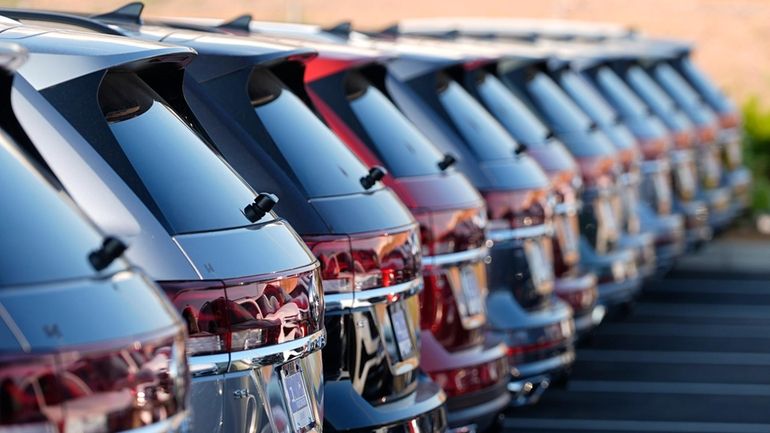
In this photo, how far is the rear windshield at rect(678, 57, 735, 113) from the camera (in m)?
20.1

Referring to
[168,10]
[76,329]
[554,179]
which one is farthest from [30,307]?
[168,10]

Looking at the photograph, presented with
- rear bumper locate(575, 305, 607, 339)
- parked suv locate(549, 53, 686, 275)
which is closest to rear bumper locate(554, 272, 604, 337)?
rear bumper locate(575, 305, 607, 339)

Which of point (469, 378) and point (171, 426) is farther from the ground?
point (171, 426)

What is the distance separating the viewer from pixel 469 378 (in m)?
7.81

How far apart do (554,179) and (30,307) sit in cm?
717

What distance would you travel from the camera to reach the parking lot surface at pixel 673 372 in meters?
11.2

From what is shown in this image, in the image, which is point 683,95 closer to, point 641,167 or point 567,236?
point 641,167

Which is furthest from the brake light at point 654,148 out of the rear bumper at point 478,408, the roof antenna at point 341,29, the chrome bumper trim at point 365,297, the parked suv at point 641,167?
the chrome bumper trim at point 365,297

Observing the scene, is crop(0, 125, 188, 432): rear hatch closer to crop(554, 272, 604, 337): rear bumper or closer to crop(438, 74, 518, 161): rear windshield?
crop(438, 74, 518, 161): rear windshield

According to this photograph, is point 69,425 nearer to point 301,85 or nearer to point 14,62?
point 14,62

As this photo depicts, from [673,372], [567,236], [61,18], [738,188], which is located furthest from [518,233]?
[738,188]

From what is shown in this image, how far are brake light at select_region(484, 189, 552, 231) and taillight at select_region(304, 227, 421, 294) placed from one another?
2.58 metres

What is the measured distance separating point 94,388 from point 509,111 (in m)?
7.25

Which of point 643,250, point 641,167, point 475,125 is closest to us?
point 475,125
